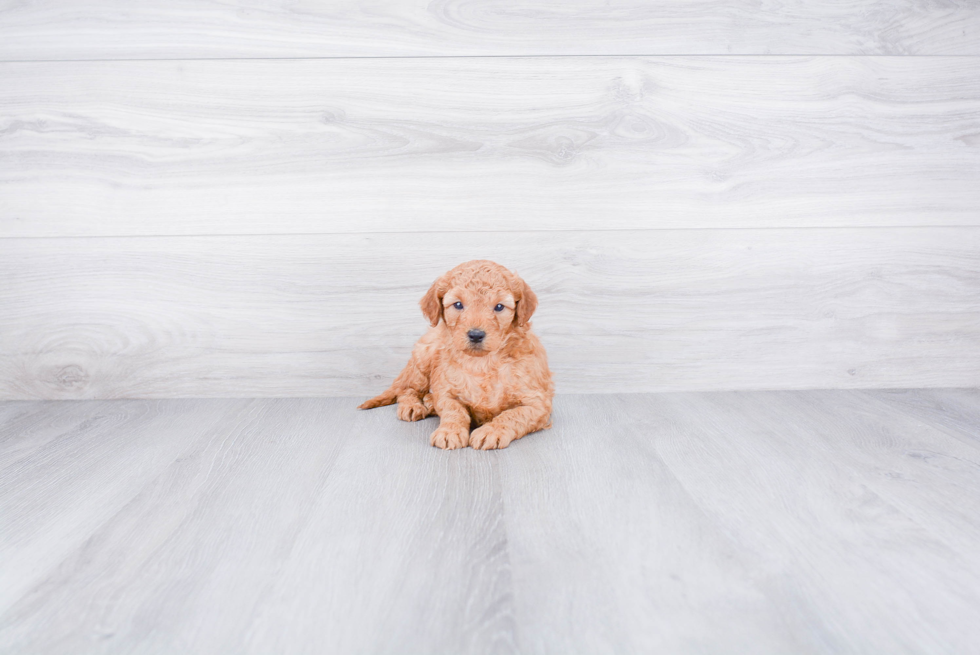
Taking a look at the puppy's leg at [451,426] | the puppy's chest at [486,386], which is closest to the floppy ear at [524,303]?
the puppy's chest at [486,386]

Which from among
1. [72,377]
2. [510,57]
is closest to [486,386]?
[510,57]

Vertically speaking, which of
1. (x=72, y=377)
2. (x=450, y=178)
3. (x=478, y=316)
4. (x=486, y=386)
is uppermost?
(x=450, y=178)

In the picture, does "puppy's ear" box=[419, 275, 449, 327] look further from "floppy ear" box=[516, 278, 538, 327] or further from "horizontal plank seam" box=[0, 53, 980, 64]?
"horizontal plank seam" box=[0, 53, 980, 64]

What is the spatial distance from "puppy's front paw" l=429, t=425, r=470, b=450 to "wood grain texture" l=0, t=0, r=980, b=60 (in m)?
0.88

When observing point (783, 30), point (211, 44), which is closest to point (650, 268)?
point (783, 30)

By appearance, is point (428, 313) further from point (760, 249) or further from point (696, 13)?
point (696, 13)

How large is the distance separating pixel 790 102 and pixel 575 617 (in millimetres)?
1334

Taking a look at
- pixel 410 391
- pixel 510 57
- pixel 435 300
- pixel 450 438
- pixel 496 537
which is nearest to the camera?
pixel 496 537

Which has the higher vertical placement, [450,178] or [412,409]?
[450,178]

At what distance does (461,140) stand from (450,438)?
0.73m

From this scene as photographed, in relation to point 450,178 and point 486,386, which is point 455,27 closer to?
point 450,178

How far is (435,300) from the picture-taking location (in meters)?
1.23

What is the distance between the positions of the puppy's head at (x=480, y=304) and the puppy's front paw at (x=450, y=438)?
143 millimetres

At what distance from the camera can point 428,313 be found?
49.2 inches
